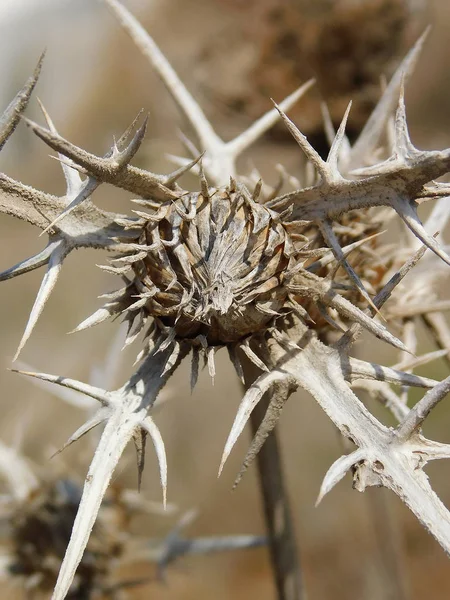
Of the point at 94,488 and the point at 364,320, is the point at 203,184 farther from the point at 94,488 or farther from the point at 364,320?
the point at 94,488

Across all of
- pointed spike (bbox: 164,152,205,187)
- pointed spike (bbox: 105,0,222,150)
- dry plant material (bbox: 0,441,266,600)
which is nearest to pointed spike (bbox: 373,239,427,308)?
pointed spike (bbox: 164,152,205,187)

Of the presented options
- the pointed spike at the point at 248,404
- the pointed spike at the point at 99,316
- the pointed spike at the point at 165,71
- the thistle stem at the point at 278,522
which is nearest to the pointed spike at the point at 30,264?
the pointed spike at the point at 99,316

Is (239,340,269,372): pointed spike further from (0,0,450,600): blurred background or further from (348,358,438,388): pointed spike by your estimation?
(0,0,450,600): blurred background

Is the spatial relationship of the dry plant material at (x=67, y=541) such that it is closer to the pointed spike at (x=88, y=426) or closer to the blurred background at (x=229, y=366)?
the blurred background at (x=229, y=366)

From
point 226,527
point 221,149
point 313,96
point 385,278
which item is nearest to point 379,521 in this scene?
point 385,278

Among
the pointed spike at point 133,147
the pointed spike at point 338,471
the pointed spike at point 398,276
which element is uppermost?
the pointed spike at point 133,147

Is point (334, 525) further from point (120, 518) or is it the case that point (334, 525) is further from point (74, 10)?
point (74, 10)
